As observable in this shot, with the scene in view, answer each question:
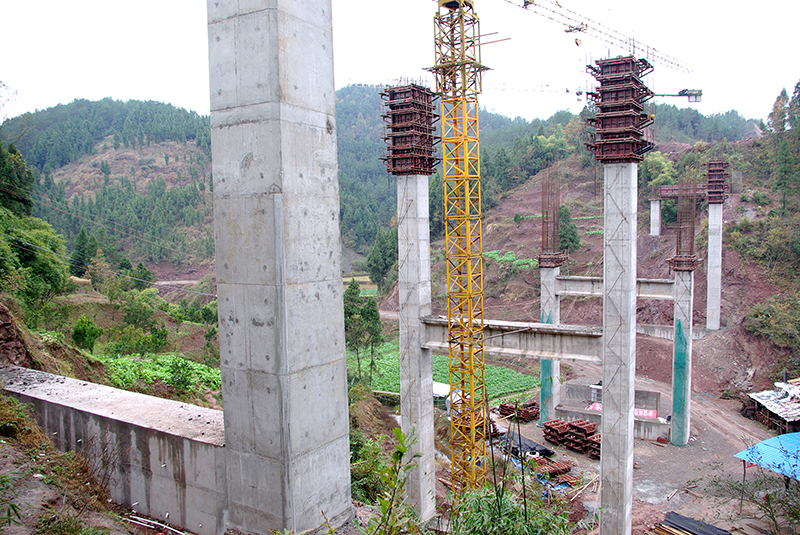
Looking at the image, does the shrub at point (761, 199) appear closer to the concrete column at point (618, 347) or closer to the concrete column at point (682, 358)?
the concrete column at point (682, 358)

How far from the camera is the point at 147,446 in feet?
26.5

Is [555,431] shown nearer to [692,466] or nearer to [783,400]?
[692,466]

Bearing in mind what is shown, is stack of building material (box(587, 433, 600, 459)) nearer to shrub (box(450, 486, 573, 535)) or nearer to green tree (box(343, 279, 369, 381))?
green tree (box(343, 279, 369, 381))

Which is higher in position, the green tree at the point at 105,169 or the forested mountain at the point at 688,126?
the forested mountain at the point at 688,126

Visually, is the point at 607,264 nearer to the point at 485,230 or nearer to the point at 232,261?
the point at 232,261

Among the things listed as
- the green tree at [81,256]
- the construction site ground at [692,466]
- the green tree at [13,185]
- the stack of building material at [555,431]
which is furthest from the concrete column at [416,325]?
the green tree at [81,256]

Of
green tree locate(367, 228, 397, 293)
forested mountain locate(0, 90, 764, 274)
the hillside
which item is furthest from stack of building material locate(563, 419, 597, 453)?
forested mountain locate(0, 90, 764, 274)

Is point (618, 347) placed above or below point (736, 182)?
below

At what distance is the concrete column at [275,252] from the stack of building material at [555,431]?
783 inches

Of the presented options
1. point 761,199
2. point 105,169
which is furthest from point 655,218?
point 105,169

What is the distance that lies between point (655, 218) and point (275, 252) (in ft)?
161

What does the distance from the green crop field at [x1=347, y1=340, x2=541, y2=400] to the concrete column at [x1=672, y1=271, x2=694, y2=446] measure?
9.91 metres

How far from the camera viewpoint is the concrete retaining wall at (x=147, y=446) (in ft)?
24.1

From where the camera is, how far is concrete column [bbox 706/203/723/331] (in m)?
31.9
